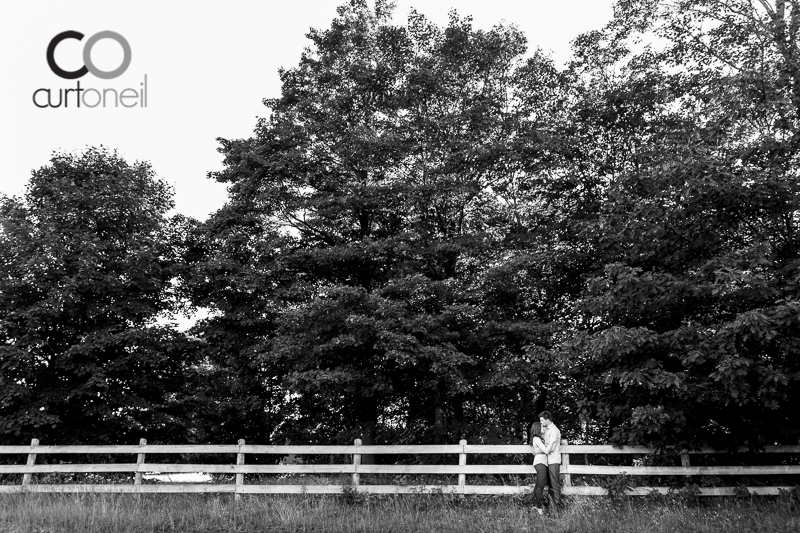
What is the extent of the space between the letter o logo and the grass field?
10037mm

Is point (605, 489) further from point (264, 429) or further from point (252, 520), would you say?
point (264, 429)

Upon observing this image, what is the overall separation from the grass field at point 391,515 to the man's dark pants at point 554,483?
24 centimetres

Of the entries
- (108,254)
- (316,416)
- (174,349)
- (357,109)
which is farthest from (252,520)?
(357,109)

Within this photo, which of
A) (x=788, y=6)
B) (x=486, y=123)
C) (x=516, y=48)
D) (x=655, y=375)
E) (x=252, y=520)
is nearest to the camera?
(x=252, y=520)

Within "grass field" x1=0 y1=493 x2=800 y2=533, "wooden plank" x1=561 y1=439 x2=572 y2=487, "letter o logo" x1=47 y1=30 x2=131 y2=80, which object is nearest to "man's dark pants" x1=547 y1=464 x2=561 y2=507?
"grass field" x1=0 y1=493 x2=800 y2=533

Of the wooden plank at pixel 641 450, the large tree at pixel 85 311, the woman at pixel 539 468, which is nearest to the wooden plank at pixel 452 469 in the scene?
the wooden plank at pixel 641 450

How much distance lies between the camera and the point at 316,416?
64.2 feet

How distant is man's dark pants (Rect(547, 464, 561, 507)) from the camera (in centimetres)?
1046

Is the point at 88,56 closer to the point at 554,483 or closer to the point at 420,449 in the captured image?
the point at 420,449

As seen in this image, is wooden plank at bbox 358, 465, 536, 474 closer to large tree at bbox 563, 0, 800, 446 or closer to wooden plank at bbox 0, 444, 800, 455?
wooden plank at bbox 0, 444, 800, 455

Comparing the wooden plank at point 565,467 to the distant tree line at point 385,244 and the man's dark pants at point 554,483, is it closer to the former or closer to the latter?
the man's dark pants at point 554,483

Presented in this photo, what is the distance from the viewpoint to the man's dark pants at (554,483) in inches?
412

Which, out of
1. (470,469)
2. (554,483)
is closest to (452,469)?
(470,469)

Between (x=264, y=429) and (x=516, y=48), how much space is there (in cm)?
1523
